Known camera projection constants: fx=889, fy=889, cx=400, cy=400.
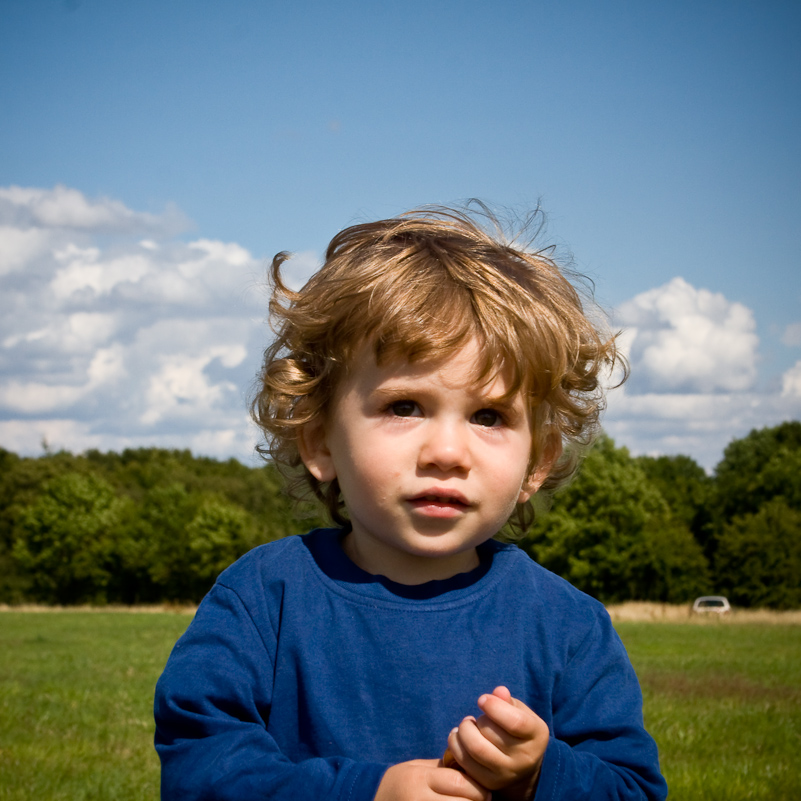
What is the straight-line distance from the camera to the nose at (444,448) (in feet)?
5.88

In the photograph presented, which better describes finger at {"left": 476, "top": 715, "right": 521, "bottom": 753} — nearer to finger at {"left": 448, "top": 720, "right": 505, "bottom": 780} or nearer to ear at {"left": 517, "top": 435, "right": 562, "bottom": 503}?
finger at {"left": 448, "top": 720, "right": 505, "bottom": 780}

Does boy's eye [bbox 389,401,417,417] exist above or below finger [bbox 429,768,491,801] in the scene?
above

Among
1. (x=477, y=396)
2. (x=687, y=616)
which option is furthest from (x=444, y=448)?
(x=687, y=616)

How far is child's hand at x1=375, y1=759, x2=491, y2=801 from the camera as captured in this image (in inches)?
61.2

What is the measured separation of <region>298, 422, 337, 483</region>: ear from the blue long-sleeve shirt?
24 cm

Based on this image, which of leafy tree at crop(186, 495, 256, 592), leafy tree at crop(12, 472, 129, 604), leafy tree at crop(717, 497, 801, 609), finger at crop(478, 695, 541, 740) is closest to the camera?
finger at crop(478, 695, 541, 740)

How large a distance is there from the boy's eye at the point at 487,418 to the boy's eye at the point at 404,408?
0.14 meters

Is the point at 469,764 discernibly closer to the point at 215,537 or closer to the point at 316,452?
the point at 316,452

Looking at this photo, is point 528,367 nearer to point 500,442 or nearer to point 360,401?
point 500,442

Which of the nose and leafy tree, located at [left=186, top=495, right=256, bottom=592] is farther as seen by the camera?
leafy tree, located at [left=186, top=495, right=256, bottom=592]

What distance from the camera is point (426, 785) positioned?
156 centimetres

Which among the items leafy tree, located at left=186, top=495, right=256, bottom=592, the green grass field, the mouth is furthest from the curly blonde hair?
leafy tree, located at left=186, top=495, right=256, bottom=592

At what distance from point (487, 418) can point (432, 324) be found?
0.79ft

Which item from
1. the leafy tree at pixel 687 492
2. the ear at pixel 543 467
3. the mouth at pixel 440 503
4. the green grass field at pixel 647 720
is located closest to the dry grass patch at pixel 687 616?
the green grass field at pixel 647 720
